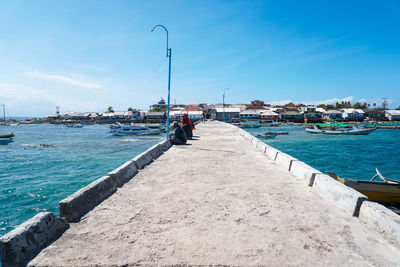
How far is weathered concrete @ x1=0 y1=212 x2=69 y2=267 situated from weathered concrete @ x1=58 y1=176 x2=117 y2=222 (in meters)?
0.22

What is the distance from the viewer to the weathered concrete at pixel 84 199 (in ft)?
10.1

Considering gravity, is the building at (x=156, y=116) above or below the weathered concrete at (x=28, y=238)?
above

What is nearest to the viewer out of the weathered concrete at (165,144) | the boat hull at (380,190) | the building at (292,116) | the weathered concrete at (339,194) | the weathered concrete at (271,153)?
the weathered concrete at (339,194)

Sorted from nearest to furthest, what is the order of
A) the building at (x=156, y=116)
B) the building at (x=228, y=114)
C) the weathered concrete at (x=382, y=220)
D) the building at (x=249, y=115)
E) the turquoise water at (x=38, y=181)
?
the weathered concrete at (x=382, y=220) < the turquoise water at (x=38, y=181) < the building at (x=228, y=114) < the building at (x=249, y=115) < the building at (x=156, y=116)

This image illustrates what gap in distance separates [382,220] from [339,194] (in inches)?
33.6

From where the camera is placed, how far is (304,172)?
16.2 feet

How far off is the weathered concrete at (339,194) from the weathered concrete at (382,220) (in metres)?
0.10

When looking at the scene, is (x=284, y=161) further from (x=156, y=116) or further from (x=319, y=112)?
(x=319, y=112)

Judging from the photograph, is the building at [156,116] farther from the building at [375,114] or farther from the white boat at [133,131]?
the building at [375,114]

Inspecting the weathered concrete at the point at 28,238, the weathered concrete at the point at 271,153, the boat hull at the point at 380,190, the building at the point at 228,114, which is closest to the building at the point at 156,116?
the building at the point at 228,114

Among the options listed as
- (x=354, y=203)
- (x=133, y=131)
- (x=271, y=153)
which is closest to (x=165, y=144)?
(x=271, y=153)

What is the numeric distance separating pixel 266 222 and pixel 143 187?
2.60 meters

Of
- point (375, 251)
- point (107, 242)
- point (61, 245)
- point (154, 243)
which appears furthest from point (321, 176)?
point (61, 245)

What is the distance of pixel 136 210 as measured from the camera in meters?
3.44
